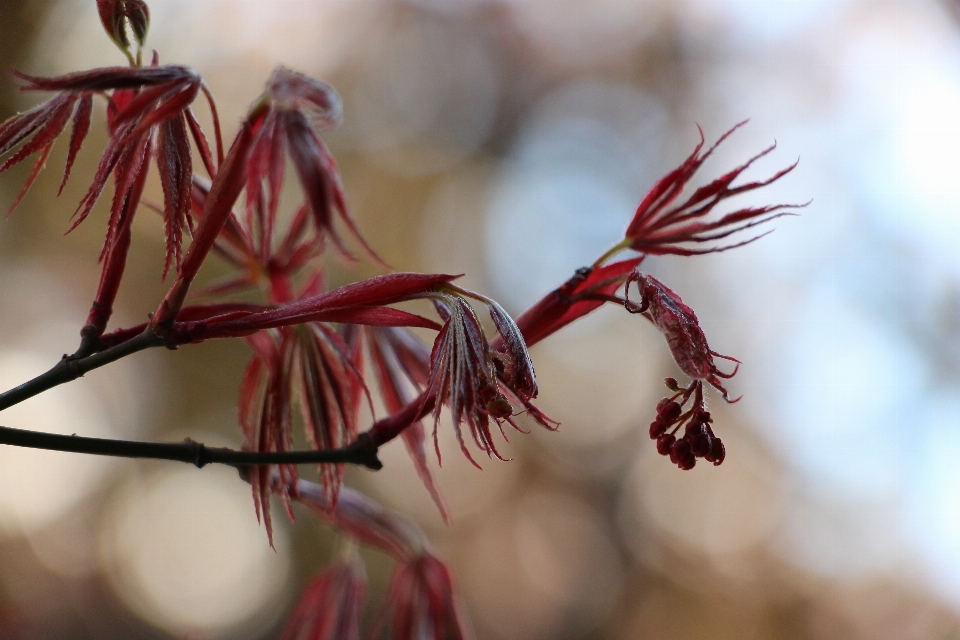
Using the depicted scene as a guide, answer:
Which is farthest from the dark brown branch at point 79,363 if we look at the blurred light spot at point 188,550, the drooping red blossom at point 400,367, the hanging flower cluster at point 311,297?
the blurred light spot at point 188,550

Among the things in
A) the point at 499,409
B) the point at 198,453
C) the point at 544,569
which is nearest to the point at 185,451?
the point at 198,453

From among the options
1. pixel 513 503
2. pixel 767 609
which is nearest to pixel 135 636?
pixel 513 503

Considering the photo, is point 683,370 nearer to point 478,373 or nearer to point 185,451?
point 478,373

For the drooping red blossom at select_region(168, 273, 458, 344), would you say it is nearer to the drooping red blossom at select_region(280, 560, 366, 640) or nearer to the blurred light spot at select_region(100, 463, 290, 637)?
the drooping red blossom at select_region(280, 560, 366, 640)

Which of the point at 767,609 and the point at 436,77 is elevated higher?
the point at 436,77

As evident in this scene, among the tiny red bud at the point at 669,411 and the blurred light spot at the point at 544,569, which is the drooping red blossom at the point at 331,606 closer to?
the tiny red bud at the point at 669,411

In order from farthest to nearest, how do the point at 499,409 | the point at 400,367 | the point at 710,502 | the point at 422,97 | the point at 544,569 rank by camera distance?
the point at 544,569 → the point at 422,97 → the point at 710,502 → the point at 400,367 → the point at 499,409

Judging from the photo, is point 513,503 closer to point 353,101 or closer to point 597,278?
point 353,101
